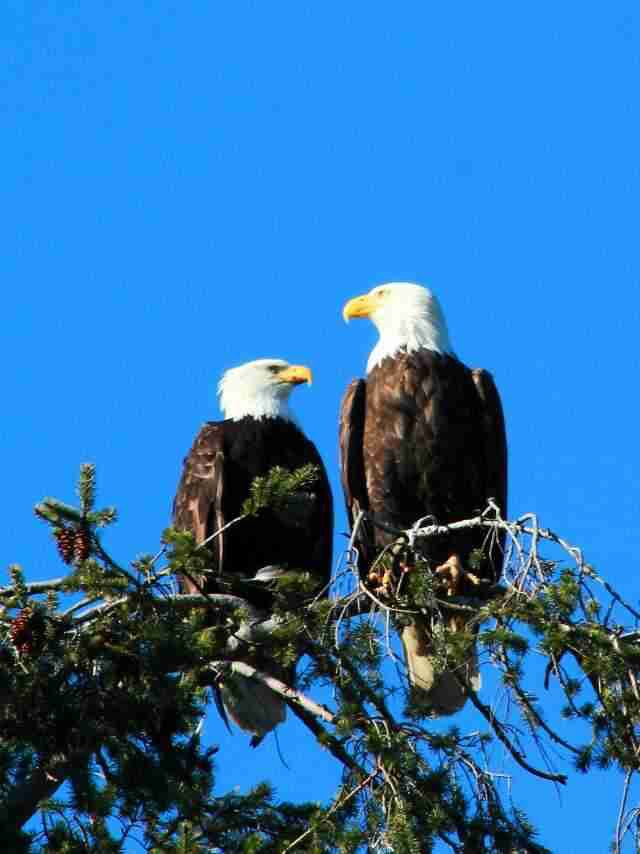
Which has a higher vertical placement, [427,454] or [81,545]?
[427,454]

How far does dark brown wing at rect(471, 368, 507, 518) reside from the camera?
25.5ft

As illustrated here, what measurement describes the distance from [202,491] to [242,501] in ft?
0.71

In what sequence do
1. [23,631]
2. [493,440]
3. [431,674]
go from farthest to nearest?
1. [493,440]
2. [431,674]
3. [23,631]

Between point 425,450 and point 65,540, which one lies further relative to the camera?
point 425,450

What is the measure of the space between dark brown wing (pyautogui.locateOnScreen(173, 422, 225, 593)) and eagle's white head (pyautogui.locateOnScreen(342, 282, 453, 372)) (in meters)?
0.84

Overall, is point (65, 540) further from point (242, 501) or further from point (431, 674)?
point (242, 501)

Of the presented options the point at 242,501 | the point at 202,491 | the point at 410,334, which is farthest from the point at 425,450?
the point at 202,491

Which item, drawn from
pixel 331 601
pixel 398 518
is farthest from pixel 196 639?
pixel 398 518

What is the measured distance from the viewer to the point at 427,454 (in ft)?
25.0

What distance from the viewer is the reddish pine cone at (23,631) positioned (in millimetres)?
4777

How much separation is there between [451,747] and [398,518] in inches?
106

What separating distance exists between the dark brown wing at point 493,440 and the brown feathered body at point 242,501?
2.65 ft

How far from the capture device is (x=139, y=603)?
4.93m

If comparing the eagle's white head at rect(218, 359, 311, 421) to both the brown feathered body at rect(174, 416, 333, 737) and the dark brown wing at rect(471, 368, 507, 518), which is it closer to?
the brown feathered body at rect(174, 416, 333, 737)
